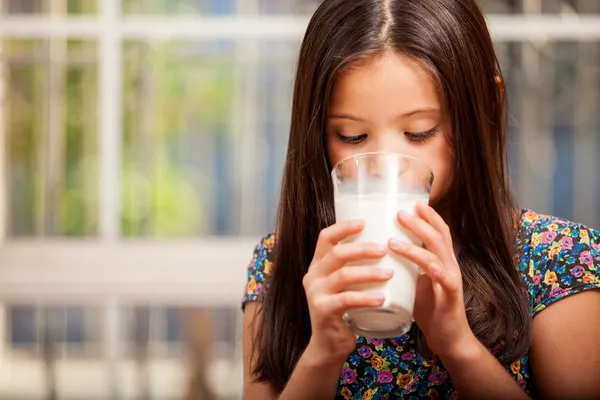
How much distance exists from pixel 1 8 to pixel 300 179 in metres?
3.06

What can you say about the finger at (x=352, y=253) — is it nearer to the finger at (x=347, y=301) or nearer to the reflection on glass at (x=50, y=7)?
the finger at (x=347, y=301)

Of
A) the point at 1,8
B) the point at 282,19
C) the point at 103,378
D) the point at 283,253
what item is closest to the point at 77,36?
the point at 1,8

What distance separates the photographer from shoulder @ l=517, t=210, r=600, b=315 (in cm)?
133

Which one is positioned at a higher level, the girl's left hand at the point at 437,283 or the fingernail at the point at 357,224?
the fingernail at the point at 357,224

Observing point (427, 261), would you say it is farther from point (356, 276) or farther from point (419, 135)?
point (419, 135)

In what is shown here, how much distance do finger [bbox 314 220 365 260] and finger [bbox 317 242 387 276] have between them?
0.06 feet

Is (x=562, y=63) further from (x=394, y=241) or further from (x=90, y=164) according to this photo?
(x=394, y=241)

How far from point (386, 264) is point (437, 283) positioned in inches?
3.2

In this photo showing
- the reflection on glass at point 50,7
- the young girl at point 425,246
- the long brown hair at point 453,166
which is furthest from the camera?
the reflection on glass at point 50,7

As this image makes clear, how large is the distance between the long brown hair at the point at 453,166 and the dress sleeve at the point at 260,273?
80 millimetres

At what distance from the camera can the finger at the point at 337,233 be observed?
0.99 metres

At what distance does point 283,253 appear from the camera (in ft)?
4.58

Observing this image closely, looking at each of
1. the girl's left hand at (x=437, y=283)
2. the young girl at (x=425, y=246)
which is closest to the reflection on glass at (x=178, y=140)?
the young girl at (x=425, y=246)

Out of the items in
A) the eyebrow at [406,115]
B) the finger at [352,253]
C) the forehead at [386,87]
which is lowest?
the finger at [352,253]
